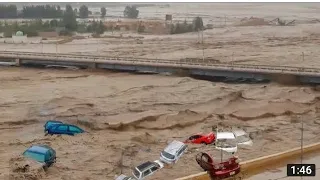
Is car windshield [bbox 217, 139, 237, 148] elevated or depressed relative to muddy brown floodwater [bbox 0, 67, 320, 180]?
elevated

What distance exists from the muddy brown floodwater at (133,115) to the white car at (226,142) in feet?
1.23

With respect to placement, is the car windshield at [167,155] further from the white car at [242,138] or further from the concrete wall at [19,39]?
the concrete wall at [19,39]

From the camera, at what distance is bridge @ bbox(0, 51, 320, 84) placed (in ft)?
121

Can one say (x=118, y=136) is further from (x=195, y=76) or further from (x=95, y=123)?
(x=195, y=76)

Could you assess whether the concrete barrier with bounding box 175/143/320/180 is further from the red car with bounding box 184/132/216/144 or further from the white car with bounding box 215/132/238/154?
the red car with bounding box 184/132/216/144

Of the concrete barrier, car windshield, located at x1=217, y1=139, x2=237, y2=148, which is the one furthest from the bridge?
the concrete barrier

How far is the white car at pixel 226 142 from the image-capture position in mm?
20047

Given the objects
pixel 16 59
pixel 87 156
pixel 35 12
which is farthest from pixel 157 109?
pixel 35 12

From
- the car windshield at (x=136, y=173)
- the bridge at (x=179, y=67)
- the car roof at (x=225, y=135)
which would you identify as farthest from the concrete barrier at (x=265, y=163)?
the bridge at (x=179, y=67)

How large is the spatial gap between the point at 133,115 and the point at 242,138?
24.7 ft

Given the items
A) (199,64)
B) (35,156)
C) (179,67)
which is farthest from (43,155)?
(199,64)

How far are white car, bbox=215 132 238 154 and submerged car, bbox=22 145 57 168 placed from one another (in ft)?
19.5

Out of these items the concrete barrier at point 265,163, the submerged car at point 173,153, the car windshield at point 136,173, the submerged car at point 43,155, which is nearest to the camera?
the car windshield at point 136,173

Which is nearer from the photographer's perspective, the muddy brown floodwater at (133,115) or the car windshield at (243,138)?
the muddy brown floodwater at (133,115)
